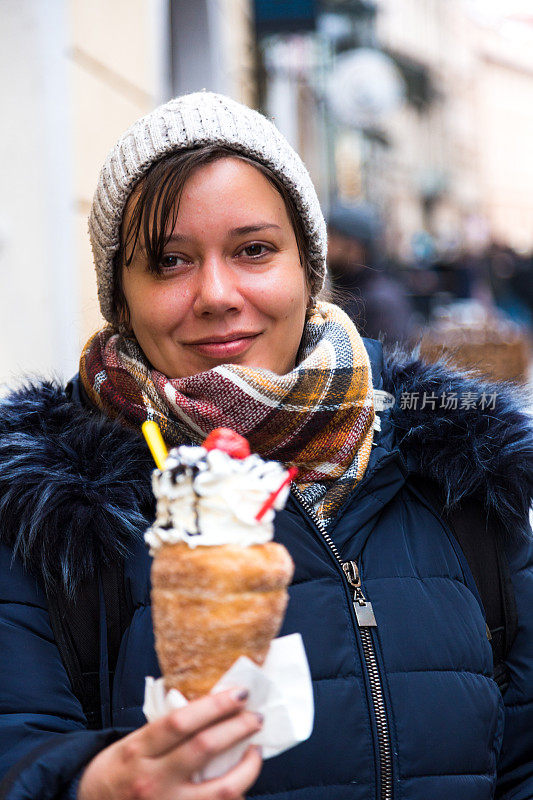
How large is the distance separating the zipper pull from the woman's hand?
1.62 ft

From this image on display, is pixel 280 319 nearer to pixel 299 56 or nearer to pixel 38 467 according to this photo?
pixel 38 467

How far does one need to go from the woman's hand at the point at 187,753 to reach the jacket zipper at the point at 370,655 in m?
0.45

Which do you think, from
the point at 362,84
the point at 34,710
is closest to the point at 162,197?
the point at 34,710

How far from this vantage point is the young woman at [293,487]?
159 centimetres

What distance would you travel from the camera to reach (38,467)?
173 cm

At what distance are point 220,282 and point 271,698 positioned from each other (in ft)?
2.70

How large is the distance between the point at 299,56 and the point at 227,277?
9.39 metres

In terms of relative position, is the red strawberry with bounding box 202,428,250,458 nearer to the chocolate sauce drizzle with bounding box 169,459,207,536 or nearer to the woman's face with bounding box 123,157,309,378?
the chocolate sauce drizzle with bounding box 169,459,207,536

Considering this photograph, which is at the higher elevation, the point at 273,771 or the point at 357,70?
the point at 357,70

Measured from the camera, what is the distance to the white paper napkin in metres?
1.23

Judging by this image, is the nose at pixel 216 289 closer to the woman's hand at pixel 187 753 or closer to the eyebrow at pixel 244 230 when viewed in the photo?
the eyebrow at pixel 244 230

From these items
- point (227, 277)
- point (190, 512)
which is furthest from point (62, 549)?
point (227, 277)

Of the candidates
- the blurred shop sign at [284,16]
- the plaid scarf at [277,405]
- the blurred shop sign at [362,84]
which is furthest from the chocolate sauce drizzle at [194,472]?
the blurred shop sign at [362,84]

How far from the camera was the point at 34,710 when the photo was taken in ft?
4.88
